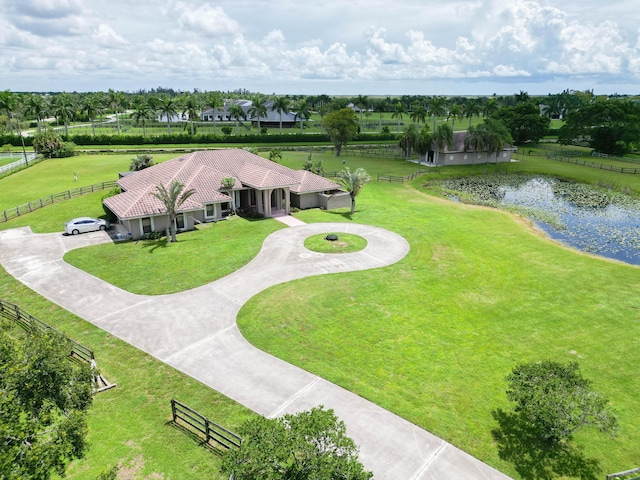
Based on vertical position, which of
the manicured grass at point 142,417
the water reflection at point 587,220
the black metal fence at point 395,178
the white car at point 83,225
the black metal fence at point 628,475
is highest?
the black metal fence at point 395,178

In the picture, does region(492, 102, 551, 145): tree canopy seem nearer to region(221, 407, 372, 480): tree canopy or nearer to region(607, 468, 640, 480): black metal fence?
region(607, 468, 640, 480): black metal fence

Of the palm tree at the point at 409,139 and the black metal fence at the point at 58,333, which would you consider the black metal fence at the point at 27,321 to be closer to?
the black metal fence at the point at 58,333

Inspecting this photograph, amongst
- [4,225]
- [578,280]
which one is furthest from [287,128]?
[578,280]

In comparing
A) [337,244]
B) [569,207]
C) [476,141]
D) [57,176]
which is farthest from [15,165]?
[569,207]

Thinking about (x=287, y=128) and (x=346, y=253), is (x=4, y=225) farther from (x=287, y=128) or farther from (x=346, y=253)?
(x=287, y=128)

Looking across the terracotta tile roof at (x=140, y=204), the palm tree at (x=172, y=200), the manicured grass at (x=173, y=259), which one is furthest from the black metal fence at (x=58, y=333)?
the palm tree at (x=172, y=200)

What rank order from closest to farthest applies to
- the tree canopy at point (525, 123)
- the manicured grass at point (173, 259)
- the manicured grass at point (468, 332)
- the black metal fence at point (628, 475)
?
the black metal fence at point (628, 475) < the manicured grass at point (468, 332) < the manicured grass at point (173, 259) < the tree canopy at point (525, 123)
